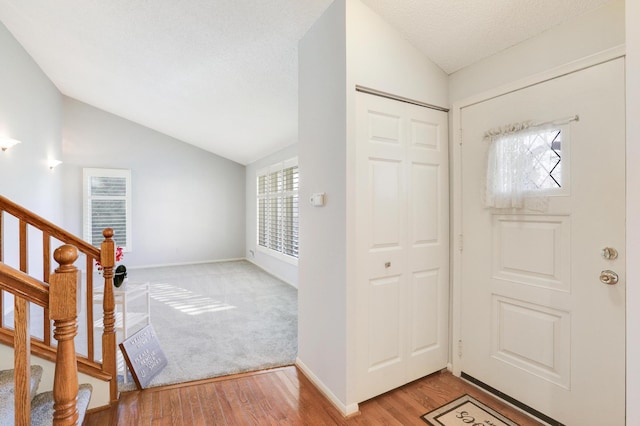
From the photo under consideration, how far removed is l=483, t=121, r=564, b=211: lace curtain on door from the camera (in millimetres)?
1858

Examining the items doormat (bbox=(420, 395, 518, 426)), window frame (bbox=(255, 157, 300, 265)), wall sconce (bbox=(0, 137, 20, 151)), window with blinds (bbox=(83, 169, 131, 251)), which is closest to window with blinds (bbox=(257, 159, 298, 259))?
window frame (bbox=(255, 157, 300, 265))

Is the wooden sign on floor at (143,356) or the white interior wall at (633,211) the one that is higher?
the white interior wall at (633,211)

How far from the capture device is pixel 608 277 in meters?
1.61

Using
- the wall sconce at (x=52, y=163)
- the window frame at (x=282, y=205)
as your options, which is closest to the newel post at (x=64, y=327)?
the window frame at (x=282, y=205)

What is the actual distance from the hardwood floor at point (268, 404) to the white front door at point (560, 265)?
0.32 m

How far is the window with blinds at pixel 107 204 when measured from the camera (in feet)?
20.8

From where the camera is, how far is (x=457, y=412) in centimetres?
198

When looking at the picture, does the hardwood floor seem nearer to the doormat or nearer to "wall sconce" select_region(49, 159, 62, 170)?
the doormat

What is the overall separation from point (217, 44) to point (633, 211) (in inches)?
123

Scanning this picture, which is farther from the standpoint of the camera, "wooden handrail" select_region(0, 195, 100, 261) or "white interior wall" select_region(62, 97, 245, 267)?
"white interior wall" select_region(62, 97, 245, 267)

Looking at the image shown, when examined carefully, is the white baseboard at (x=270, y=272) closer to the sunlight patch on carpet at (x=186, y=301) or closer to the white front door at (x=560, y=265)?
the sunlight patch on carpet at (x=186, y=301)

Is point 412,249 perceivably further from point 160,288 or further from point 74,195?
point 74,195

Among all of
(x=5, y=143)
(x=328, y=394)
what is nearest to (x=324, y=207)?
(x=328, y=394)

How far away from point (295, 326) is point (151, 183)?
207 inches
